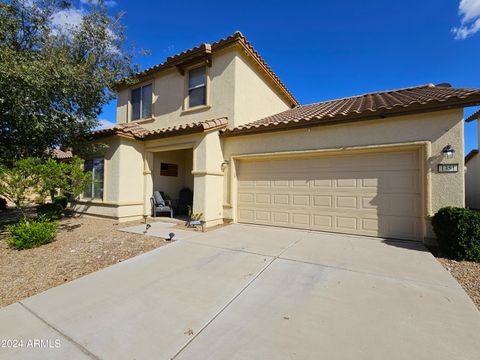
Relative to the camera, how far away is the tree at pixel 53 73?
620cm

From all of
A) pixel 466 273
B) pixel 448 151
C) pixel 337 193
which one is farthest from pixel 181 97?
pixel 466 273

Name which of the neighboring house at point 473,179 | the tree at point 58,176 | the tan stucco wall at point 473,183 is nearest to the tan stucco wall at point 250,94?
the tree at point 58,176

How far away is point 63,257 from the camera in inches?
198

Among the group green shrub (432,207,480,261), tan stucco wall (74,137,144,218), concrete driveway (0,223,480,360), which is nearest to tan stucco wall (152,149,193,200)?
tan stucco wall (74,137,144,218)

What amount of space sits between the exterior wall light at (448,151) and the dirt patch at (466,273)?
2.30m

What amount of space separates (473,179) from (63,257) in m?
14.1

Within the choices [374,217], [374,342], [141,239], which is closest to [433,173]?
[374,217]

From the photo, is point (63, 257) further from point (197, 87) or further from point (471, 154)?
point (471, 154)

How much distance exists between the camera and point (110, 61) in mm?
8594

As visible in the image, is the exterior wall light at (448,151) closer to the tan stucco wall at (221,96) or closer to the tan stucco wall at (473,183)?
the tan stucco wall at (473,183)

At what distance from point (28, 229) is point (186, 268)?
4538 millimetres

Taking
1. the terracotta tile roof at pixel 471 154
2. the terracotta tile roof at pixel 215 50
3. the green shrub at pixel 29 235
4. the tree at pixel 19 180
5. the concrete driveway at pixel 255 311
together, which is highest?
the terracotta tile roof at pixel 215 50

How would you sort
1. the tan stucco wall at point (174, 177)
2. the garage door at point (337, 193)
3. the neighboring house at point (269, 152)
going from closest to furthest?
1. the neighboring house at point (269, 152)
2. the garage door at point (337, 193)
3. the tan stucco wall at point (174, 177)

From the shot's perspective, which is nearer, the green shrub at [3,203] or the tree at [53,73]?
the tree at [53,73]
